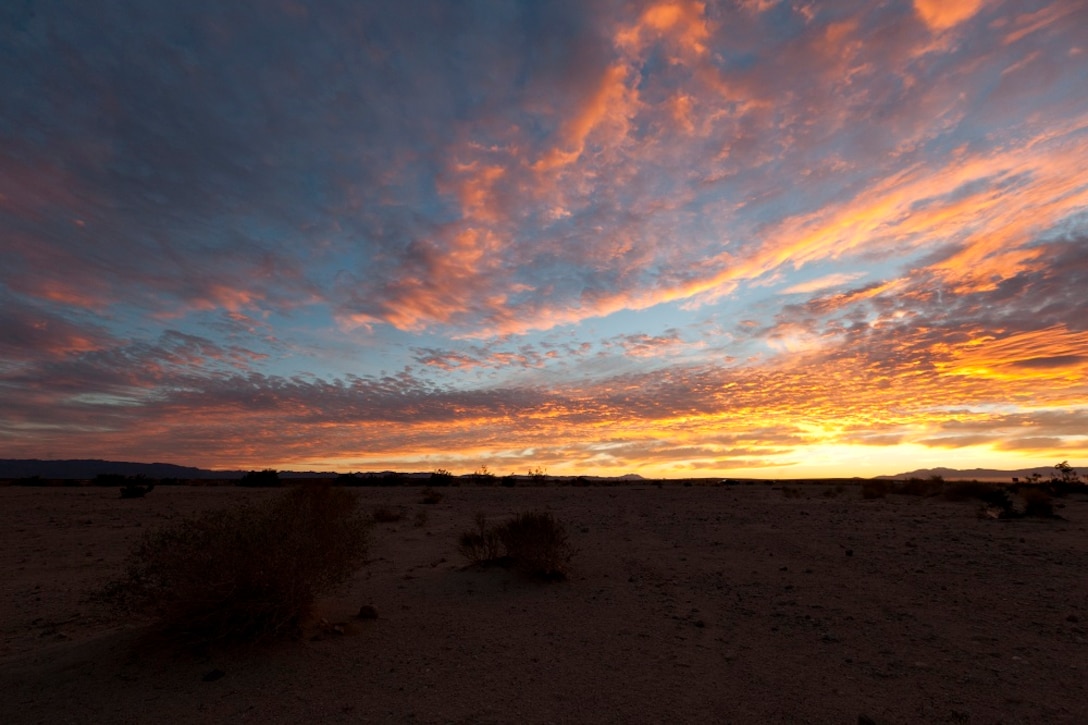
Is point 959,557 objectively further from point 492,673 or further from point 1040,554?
point 492,673

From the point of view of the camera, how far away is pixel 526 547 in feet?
33.2

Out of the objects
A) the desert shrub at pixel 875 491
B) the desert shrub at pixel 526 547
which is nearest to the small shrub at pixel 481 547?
the desert shrub at pixel 526 547

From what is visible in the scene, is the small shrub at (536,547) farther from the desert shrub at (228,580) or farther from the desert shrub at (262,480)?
the desert shrub at (262,480)

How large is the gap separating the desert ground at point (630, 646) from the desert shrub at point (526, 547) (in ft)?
1.01

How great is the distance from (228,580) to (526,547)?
4.96 meters

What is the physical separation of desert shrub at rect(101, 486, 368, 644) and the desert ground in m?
0.29

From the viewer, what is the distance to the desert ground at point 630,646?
5.32 meters

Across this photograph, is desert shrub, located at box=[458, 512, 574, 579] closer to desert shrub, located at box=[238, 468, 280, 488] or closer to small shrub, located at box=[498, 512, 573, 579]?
small shrub, located at box=[498, 512, 573, 579]

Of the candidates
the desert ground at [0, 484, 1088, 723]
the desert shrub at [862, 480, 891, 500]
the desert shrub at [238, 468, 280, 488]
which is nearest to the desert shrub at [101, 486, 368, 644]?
the desert ground at [0, 484, 1088, 723]

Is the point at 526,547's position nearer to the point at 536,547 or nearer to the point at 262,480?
the point at 536,547

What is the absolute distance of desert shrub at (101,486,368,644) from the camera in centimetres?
641

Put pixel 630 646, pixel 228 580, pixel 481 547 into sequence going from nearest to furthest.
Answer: pixel 228 580 < pixel 630 646 < pixel 481 547

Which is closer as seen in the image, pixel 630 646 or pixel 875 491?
pixel 630 646

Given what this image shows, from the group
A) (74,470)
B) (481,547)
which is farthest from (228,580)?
(74,470)
